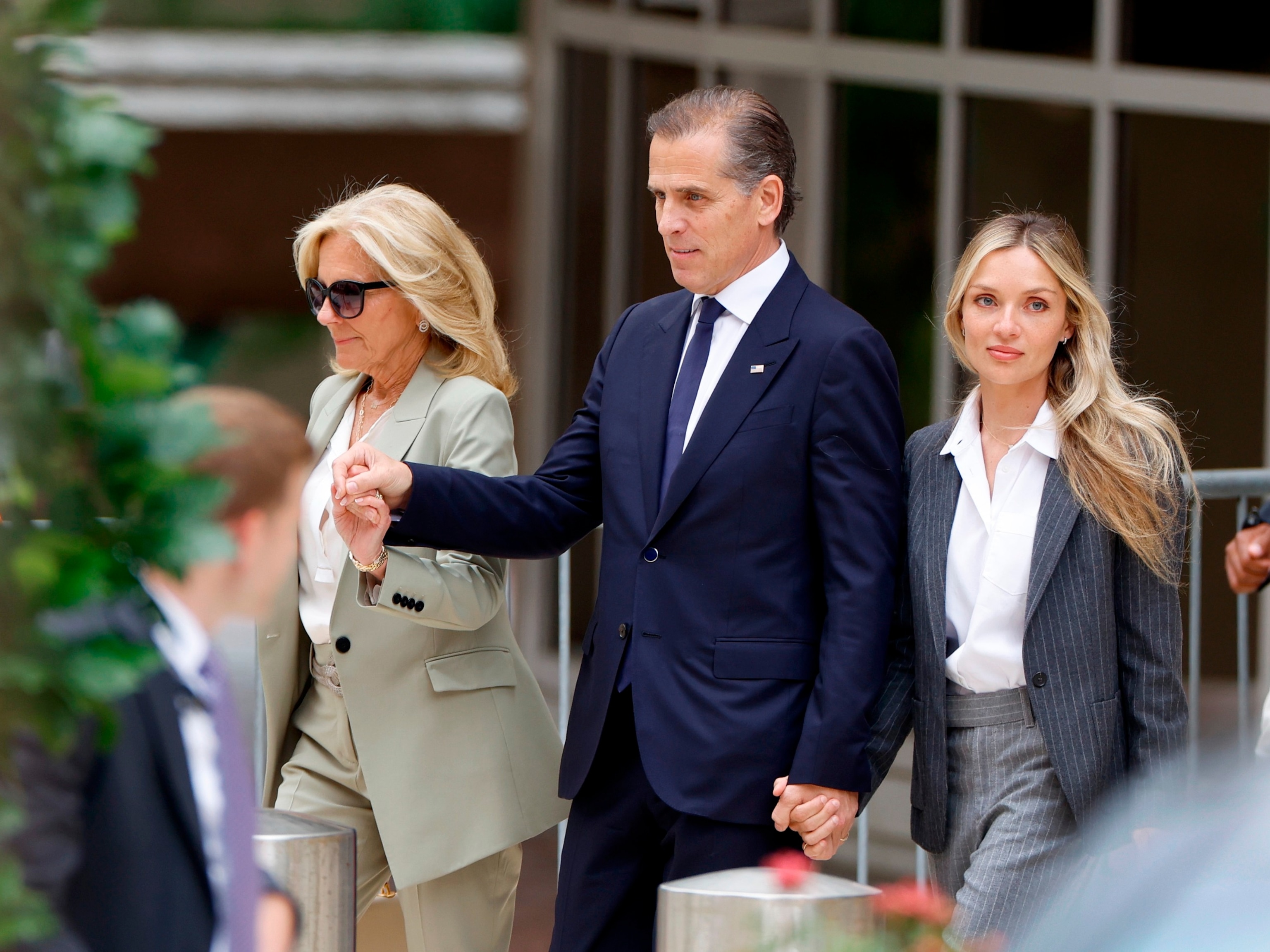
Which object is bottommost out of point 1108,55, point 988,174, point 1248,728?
point 1248,728

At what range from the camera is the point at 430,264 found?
2.99 m

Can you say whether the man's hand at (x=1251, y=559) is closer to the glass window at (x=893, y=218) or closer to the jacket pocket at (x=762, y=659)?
the jacket pocket at (x=762, y=659)

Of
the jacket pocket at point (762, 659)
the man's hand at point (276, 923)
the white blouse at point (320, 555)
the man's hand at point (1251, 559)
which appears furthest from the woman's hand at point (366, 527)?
the man's hand at point (1251, 559)

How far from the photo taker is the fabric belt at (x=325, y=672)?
296 centimetres

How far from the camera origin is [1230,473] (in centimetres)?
363

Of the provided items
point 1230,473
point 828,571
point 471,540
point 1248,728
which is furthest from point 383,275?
point 1248,728

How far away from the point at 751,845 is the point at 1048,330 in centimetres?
104

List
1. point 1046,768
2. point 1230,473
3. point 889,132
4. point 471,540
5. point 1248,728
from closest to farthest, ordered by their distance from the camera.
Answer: point 1046,768 < point 471,540 < point 1230,473 < point 1248,728 < point 889,132

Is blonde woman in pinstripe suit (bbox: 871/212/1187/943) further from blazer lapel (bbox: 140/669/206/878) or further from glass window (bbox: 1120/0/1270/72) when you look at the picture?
glass window (bbox: 1120/0/1270/72)

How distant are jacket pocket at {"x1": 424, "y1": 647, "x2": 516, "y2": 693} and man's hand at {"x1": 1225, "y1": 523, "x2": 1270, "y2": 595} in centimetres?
160

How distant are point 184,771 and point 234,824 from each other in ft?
0.27

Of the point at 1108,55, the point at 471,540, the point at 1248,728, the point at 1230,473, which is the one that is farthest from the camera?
the point at 1108,55

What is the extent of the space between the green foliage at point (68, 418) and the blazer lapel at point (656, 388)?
1.55 m

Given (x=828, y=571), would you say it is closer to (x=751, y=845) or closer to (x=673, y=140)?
(x=751, y=845)
